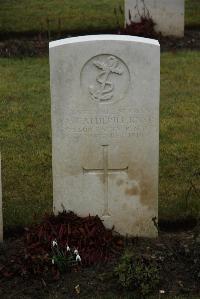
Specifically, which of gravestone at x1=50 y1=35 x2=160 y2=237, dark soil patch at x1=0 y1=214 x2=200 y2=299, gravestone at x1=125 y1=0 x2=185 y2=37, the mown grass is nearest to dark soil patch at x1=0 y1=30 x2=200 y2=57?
gravestone at x1=125 y1=0 x2=185 y2=37

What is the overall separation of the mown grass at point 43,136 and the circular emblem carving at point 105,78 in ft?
4.46

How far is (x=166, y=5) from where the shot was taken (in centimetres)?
1289

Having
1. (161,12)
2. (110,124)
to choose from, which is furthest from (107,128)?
(161,12)

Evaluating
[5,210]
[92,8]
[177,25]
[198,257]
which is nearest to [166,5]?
[177,25]

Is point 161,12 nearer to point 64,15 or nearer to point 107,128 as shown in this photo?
point 64,15

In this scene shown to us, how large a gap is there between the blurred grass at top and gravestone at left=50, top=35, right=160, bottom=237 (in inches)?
297

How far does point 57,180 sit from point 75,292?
97 cm

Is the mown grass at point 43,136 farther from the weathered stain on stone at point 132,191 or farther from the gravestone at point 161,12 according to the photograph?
the gravestone at point 161,12

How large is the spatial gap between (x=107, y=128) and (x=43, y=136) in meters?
3.00

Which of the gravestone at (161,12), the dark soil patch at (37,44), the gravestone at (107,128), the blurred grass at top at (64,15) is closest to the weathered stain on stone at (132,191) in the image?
the gravestone at (107,128)

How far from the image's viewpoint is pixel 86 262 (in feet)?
18.0

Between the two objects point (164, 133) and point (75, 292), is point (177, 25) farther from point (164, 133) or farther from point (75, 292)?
point (75, 292)

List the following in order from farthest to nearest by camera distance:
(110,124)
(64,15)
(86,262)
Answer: (64,15)
(110,124)
(86,262)

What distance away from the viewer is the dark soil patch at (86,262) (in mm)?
5270
